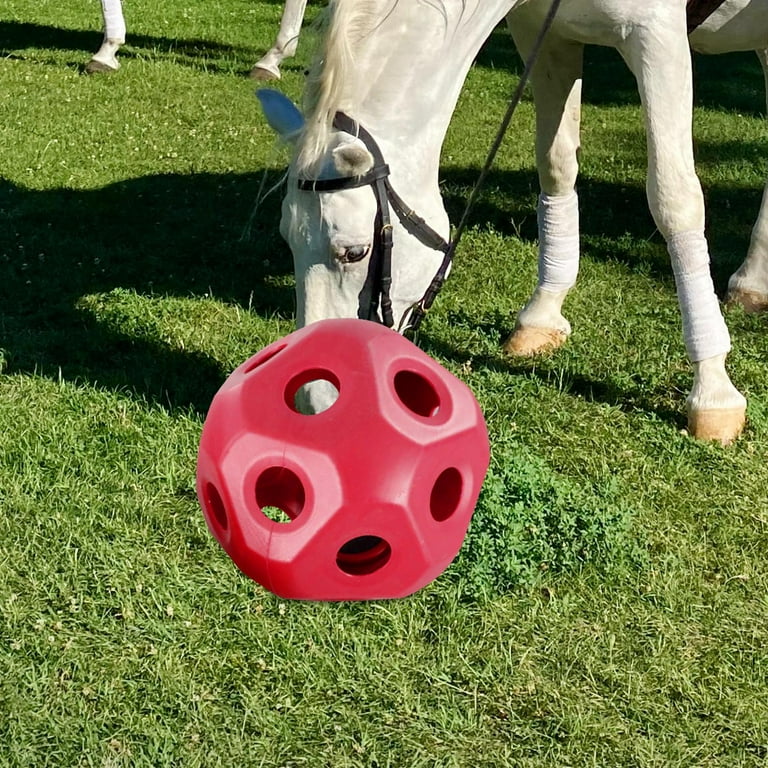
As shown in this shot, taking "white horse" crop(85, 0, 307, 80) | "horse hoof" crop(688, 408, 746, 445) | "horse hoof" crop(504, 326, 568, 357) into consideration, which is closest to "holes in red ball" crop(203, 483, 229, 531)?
"horse hoof" crop(688, 408, 746, 445)

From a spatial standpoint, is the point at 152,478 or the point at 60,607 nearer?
the point at 60,607

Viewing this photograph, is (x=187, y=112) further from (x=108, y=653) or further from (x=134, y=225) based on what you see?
(x=108, y=653)

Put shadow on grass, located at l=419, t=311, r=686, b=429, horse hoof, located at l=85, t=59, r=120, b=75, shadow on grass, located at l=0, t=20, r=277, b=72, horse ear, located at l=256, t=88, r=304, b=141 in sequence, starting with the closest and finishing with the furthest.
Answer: horse ear, located at l=256, t=88, r=304, b=141, shadow on grass, located at l=419, t=311, r=686, b=429, horse hoof, located at l=85, t=59, r=120, b=75, shadow on grass, located at l=0, t=20, r=277, b=72

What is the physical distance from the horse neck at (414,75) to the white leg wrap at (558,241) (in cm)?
187

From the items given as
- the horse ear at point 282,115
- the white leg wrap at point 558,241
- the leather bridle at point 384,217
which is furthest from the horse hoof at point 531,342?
the horse ear at point 282,115

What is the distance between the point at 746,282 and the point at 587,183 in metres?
2.97

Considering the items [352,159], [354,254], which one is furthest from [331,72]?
[354,254]

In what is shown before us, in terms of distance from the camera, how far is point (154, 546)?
3.79 m

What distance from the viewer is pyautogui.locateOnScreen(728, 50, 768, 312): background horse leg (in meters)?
6.32

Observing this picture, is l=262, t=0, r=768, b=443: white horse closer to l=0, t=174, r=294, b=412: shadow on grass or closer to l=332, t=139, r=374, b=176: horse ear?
l=332, t=139, r=374, b=176: horse ear

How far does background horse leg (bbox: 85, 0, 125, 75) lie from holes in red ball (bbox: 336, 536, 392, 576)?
40.9ft

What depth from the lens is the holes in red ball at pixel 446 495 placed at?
8.45 ft

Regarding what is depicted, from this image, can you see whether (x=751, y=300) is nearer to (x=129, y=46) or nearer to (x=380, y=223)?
(x=380, y=223)

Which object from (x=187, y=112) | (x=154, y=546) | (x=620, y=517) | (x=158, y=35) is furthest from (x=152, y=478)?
(x=158, y=35)
